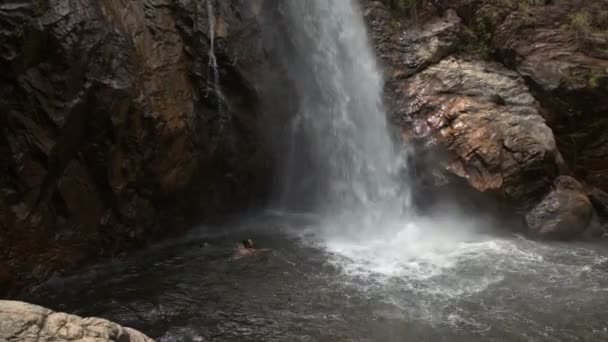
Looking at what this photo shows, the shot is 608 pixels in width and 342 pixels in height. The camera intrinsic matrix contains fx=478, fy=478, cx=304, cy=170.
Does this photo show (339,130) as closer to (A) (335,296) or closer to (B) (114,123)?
(A) (335,296)

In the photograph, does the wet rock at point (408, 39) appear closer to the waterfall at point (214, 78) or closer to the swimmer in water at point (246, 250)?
the waterfall at point (214, 78)

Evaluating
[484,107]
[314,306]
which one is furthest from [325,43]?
[314,306]

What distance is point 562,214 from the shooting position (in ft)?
30.5

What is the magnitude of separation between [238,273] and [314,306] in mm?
1616

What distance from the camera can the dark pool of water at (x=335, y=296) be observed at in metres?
5.84

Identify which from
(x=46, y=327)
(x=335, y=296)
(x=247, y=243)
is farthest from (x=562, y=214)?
(x=46, y=327)

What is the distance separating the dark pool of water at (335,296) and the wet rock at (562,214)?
0.63 meters

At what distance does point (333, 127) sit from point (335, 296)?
17.2ft

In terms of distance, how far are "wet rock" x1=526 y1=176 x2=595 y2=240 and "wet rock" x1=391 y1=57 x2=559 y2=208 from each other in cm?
26

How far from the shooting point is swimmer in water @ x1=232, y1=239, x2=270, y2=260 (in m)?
8.20

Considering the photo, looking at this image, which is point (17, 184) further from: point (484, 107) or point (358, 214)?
point (484, 107)

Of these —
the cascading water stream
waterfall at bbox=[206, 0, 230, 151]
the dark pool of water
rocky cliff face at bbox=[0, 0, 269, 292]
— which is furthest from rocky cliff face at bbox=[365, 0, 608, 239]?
waterfall at bbox=[206, 0, 230, 151]

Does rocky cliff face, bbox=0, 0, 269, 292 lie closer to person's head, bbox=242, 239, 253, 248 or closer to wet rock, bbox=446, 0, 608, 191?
person's head, bbox=242, 239, 253, 248

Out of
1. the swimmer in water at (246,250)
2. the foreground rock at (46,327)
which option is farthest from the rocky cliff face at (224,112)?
the foreground rock at (46,327)
